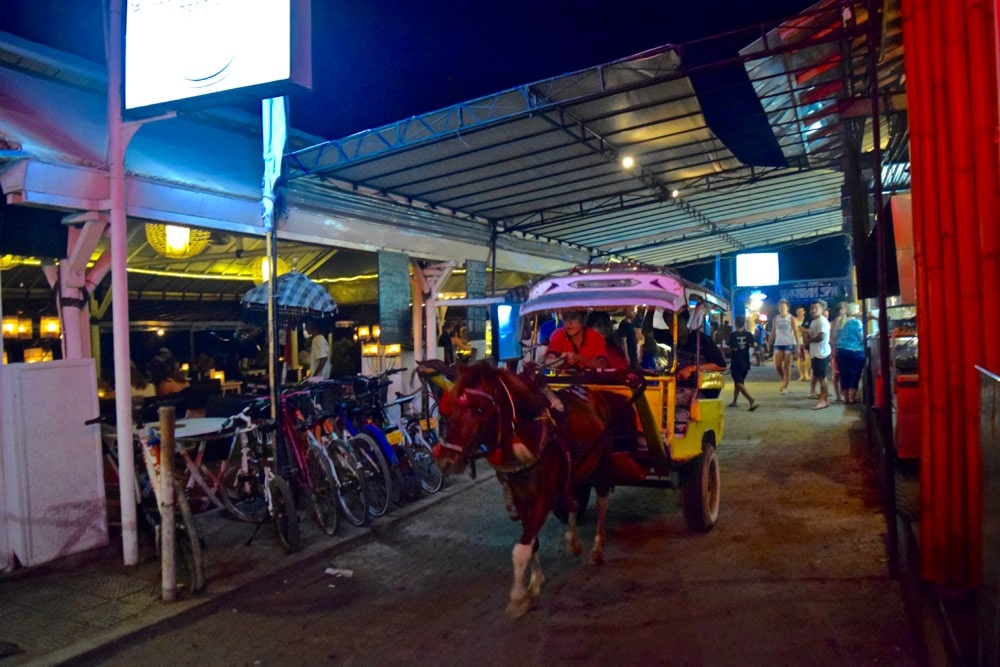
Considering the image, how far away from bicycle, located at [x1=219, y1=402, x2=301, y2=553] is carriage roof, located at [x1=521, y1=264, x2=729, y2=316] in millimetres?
2822

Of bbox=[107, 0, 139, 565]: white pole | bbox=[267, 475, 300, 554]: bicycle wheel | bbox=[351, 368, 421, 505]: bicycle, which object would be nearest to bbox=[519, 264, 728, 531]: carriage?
bbox=[351, 368, 421, 505]: bicycle

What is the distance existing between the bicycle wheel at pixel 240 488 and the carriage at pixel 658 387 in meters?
3.09

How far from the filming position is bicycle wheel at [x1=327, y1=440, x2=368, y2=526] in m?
7.12

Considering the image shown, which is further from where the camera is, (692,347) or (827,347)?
(827,347)

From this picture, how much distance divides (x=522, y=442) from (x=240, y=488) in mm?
3783

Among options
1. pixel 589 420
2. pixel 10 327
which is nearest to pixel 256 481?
pixel 589 420

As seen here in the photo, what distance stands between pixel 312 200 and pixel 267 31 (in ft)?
15.7

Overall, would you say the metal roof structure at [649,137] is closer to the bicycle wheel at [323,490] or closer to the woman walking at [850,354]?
the woman walking at [850,354]

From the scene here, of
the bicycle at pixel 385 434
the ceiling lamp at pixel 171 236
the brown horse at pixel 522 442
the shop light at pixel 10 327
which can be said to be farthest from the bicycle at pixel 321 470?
the shop light at pixel 10 327

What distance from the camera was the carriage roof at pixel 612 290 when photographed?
6.11 meters

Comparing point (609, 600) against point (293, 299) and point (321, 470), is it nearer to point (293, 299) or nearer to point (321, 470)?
point (321, 470)

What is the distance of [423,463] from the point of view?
911 centimetres

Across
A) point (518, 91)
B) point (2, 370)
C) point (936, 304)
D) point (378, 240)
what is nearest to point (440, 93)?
point (378, 240)

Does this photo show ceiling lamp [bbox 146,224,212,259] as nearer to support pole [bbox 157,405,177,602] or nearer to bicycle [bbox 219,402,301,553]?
bicycle [bbox 219,402,301,553]
